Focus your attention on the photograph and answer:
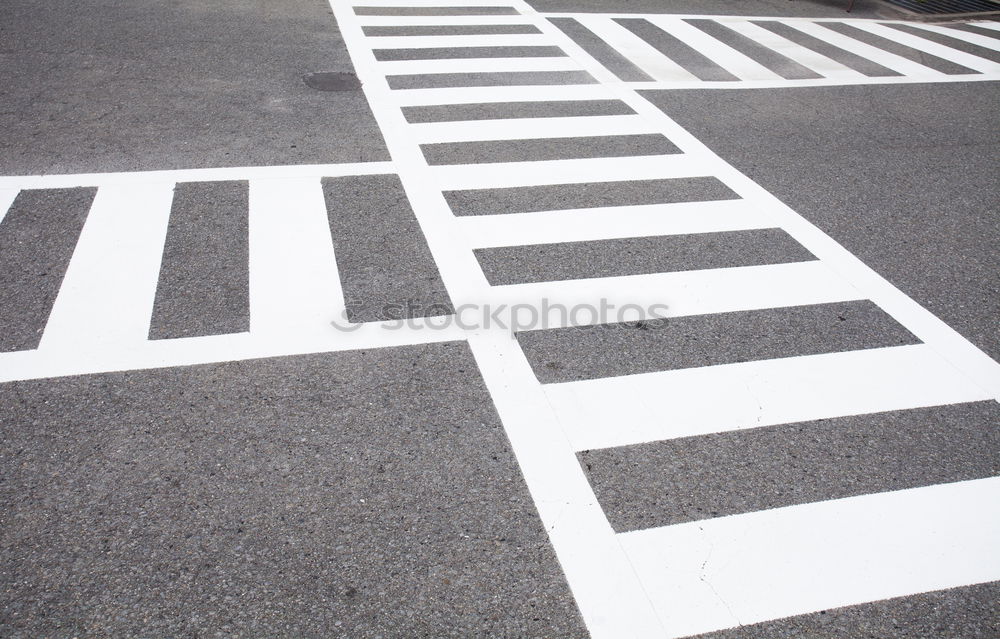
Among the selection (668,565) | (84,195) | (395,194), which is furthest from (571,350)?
(84,195)

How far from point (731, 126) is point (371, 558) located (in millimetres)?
6753

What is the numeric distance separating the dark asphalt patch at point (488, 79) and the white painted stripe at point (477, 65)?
12 centimetres

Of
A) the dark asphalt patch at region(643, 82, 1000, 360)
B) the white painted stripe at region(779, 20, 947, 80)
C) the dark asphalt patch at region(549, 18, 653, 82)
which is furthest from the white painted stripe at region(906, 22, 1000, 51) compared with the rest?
the dark asphalt patch at region(549, 18, 653, 82)

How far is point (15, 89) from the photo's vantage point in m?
7.77

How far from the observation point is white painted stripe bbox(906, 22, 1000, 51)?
41.3ft

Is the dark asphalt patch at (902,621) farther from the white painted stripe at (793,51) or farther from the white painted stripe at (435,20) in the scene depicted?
the white painted stripe at (435,20)

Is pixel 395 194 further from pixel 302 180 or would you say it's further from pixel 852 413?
pixel 852 413

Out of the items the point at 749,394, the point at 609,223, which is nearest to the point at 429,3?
the point at 609,223

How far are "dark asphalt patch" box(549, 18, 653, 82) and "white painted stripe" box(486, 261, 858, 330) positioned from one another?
15.3 feet

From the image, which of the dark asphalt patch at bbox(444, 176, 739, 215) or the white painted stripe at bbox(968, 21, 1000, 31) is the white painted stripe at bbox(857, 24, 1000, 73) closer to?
the white painted stripe at bbox(968, 21, 1000, 31)

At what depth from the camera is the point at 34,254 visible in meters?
5.34

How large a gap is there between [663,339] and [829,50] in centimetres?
870

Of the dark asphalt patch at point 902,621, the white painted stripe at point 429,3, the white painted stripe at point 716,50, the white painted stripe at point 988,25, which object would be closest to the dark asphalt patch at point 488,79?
the white painted stripe at point 716,50

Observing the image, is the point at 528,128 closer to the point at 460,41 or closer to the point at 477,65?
the point at 477,65
